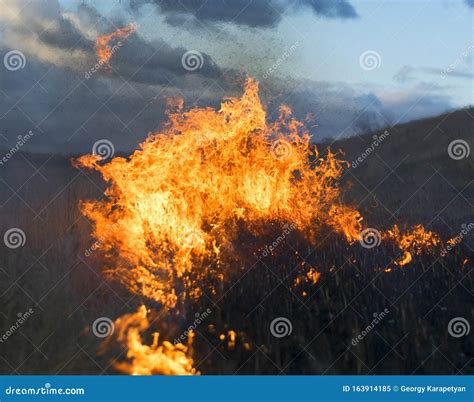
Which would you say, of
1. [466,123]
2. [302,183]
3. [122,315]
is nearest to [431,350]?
[122,315]

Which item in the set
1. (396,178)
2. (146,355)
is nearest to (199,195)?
(146,355)

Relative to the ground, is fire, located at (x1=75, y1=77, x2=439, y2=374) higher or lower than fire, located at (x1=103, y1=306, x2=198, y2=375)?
higher

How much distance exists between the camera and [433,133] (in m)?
45.3

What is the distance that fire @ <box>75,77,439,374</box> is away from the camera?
1038 cm

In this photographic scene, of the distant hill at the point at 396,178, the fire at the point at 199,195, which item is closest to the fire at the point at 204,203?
the fire at the point at 199,195

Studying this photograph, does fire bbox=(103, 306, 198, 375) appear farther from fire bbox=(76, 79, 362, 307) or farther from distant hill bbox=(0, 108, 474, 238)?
distant hill bbox=(0, 108, 474, 238)

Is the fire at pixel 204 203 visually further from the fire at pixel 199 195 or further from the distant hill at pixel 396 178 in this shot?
the distant hill at pixel 396 178

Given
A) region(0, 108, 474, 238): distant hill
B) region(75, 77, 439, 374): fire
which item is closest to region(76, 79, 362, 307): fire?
region(75, 77, 439, 374): fire

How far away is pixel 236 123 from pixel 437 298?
563 cm

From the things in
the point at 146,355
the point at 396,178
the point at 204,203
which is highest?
the point at 396,178

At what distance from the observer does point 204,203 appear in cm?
1166

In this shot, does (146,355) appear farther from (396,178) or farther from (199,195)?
(396,178)

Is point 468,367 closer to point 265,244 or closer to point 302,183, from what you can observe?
point 265,244

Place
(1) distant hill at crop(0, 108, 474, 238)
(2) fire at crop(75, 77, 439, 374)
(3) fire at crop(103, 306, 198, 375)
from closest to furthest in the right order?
(3) fire at crop(103, 306, 198, 375) < (2) fire at crop(75, 77, 439, 374) < (1) distant hill at crop(0, 108, 474, 238)
